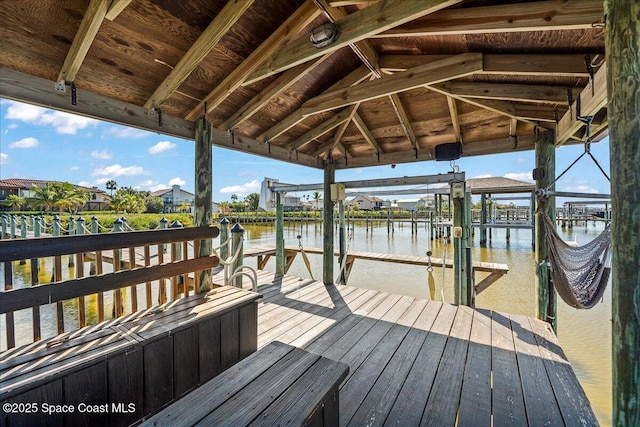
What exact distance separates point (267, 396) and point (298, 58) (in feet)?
6.87

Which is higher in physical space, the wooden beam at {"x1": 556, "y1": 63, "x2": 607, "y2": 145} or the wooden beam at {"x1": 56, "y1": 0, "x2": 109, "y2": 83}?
the wooden beam at {"x1": 56, "y1": 0, "x2": 109, "y2": 83}

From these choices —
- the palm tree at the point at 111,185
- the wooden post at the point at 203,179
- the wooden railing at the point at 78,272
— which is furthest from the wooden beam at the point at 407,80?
the palm tree at the point at 111,185

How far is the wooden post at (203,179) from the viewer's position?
277cm

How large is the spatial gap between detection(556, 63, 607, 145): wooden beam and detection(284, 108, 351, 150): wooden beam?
216 cm

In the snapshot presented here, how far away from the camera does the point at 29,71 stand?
1989 millimetres

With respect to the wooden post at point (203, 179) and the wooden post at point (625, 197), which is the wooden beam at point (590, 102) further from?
the wooden post at point (203, 179)

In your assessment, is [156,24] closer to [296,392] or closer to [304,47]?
[304,47]

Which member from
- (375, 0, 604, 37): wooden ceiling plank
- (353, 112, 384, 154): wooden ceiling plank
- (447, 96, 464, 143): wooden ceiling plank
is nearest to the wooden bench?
(375, 0, 604, 37): wooden ceiling plank

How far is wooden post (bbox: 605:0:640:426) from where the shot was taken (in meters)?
0.98

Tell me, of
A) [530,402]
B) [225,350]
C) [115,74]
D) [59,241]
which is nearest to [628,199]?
[530,402]

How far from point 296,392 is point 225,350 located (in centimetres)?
126

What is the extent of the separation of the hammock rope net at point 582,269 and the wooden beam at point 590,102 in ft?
3.31

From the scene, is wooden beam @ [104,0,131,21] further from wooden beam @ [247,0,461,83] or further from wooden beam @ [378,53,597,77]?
wooden beam @ [378,53,597,77]

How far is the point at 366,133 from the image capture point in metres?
3.91
